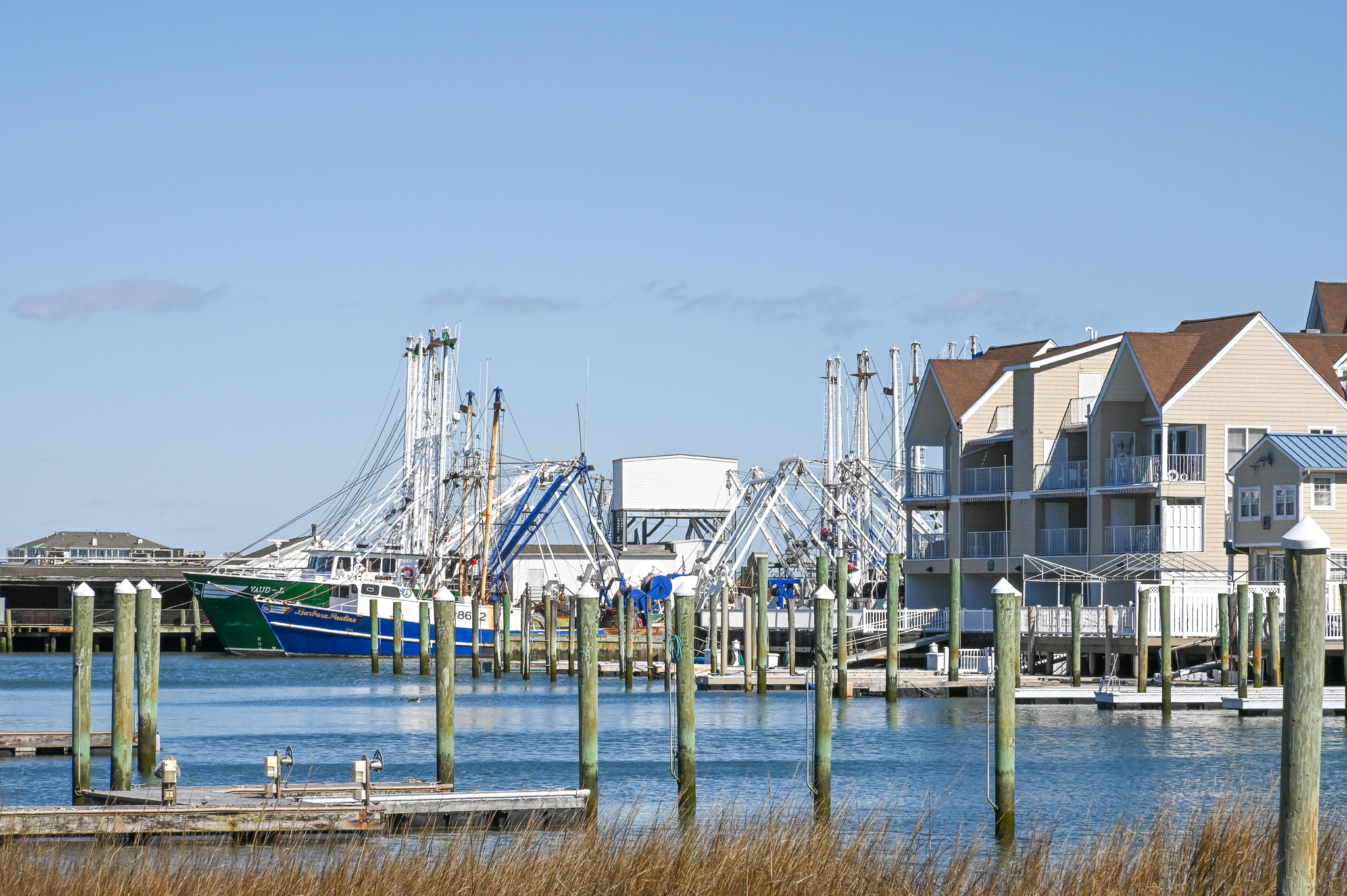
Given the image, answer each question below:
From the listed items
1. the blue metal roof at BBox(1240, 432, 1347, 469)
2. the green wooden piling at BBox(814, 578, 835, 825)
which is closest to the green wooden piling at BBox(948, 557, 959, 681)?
the blue metal roof at BBox(1240, 432, 1347, 469)

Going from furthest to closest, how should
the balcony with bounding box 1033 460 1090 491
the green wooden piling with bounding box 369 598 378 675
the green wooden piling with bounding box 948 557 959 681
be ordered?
the green wooden piling with bounding box 369 598 378 675, the balcony with bounding box 1033 460 1090 491, the green wooden piling with bounding box 948 557 959 681

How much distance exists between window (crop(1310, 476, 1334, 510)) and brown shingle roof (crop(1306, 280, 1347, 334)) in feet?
70.7

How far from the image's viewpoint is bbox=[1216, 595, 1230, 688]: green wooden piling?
44.4m

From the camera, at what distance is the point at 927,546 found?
68188mm

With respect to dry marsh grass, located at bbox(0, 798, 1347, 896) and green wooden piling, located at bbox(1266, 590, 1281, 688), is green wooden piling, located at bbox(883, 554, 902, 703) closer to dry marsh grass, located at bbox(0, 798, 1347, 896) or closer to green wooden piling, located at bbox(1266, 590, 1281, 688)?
green wooden piling, located at bbox(1266, 590, 1281, 688)

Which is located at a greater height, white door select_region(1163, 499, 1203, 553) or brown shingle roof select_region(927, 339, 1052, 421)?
brown shingle roof select_region(927, 339, 1052, 421)

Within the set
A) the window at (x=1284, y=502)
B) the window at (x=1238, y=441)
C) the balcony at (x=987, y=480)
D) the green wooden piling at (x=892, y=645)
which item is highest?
the window at (x=1238, y=441)

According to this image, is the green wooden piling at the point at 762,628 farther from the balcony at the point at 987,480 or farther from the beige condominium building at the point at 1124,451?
the balcony at the point at 987,480

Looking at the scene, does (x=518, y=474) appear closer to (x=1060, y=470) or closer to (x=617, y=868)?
(x=1060, y=470)

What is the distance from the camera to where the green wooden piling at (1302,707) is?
10211 millimetres

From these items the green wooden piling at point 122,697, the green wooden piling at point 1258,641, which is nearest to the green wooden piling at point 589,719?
the green wooden piling at point 122,697

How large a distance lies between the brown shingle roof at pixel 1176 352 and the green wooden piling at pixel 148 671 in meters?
36.5

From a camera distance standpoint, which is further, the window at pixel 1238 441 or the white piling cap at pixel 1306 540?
the window at pixel 1238 441

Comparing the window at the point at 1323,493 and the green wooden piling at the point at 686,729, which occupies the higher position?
the window at the point at 1323,493
